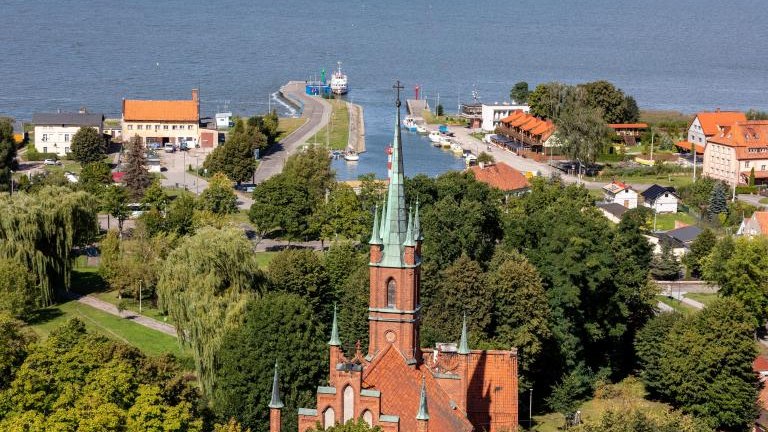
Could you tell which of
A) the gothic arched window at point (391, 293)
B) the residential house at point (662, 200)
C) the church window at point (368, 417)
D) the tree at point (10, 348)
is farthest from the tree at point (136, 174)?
the church window at point (368, 417)

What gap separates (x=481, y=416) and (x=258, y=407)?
8887 millimetres

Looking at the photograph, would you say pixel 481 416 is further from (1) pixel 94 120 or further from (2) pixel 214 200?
(1) pixel 94 120

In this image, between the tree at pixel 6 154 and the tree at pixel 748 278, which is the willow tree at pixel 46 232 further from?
the tree at pixel 748 278

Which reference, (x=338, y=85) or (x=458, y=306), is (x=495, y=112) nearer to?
(x=338, y=85)

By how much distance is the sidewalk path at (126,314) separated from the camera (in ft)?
226

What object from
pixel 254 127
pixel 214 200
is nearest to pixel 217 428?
pixel 214 200

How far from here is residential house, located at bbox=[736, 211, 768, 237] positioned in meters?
90.2

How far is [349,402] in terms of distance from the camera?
1580 inches

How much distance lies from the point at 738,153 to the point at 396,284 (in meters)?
80.8

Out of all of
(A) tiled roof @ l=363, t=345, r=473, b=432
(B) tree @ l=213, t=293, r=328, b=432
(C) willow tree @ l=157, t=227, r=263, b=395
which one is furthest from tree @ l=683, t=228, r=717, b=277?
(A) tiled roof @ l=363, t=345, r=473, b=432

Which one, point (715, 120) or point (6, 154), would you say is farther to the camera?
point (715, 120)

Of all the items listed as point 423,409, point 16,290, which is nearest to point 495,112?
point 16,290

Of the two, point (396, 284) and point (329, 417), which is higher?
point (396, 284)

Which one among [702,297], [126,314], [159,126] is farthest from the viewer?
[159,126]
